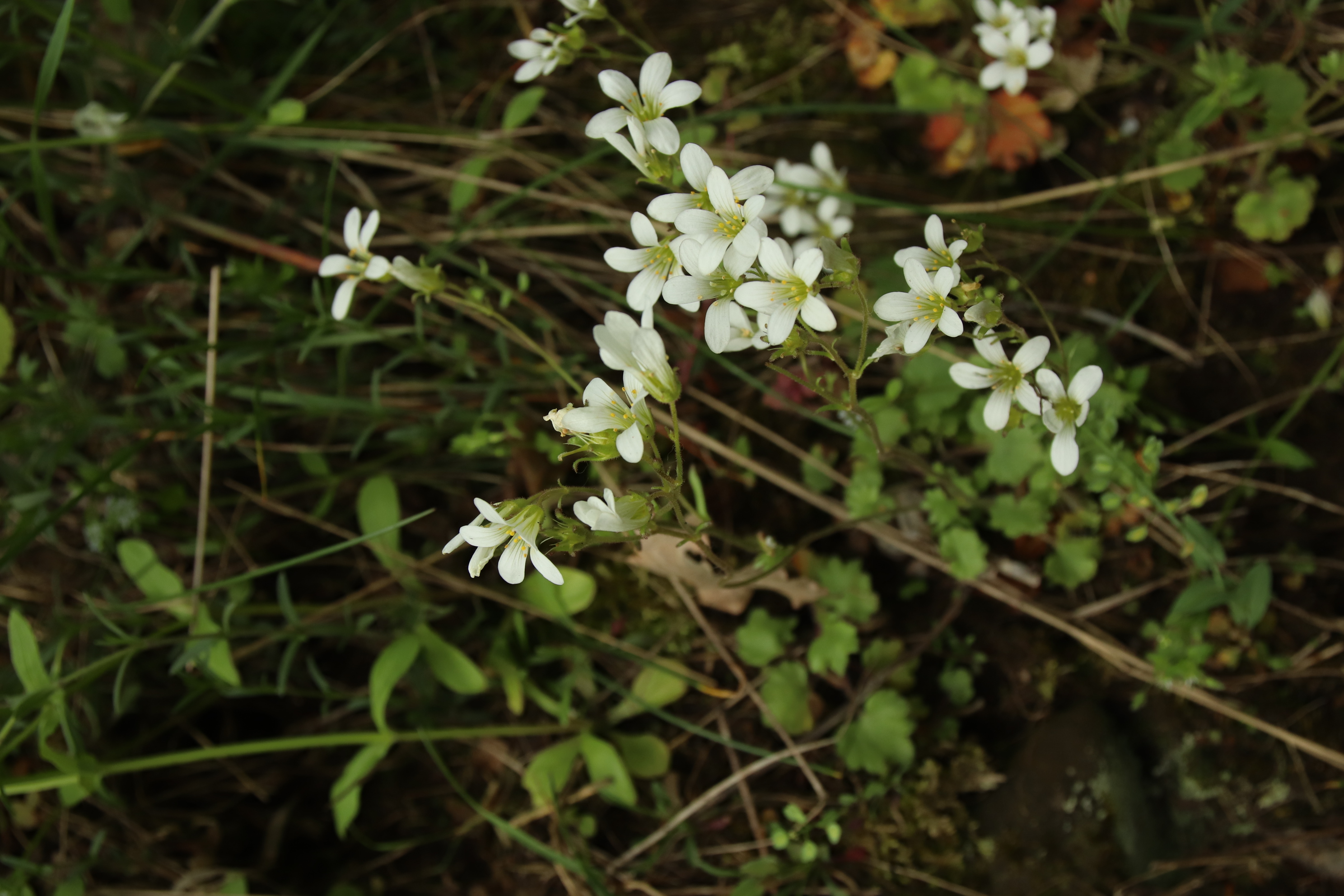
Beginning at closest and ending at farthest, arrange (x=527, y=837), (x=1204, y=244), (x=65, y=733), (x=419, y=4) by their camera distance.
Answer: (x=65, y=733)
(x=527, y=837)
(x=1204, y=244)
(x=419, y=4)

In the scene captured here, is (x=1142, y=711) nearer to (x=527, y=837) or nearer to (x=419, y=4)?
(x=527, y=837)

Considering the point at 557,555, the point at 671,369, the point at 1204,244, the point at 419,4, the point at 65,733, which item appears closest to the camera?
the point at 671,369

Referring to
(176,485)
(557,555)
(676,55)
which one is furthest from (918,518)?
(176,485)

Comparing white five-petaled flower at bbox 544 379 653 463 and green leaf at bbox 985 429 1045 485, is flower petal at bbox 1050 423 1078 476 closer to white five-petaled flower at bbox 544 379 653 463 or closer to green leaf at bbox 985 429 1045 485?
green leaf at bbox 985 429 1045 485

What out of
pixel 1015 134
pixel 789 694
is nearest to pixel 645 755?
pixel 789 694

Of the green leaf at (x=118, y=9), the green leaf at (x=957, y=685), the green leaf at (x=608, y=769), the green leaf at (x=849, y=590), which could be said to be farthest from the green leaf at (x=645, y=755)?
the green leaf at (x=118, y=9)

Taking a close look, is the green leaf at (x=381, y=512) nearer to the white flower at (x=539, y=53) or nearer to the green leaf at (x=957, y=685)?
the white flower at (x=539, y=53)

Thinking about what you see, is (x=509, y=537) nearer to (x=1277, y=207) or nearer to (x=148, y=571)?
(x=148, y=571)
